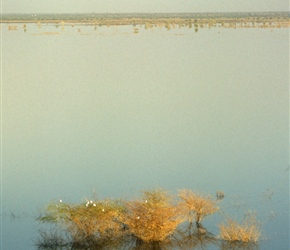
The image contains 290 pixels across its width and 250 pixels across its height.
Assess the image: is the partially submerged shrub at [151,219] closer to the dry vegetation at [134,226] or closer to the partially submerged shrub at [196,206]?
the dry vegetation at [134,226]

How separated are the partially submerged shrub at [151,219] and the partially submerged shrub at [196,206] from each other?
1.69 ft

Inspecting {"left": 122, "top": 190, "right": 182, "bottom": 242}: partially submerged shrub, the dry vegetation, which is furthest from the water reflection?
{"left": 122, "top": 190, "right": 182, "bottom": 242}: partially submerged shrub

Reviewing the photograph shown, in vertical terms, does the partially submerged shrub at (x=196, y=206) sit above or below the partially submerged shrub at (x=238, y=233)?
above

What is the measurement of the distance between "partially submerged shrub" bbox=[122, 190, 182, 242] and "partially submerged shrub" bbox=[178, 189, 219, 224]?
0.52 m

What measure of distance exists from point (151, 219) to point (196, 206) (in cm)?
107

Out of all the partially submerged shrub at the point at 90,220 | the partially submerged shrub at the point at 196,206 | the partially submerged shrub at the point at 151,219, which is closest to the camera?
the partially submerged shrub at the point at 151,219

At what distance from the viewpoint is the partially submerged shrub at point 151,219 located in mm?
10617

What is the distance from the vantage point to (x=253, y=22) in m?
40.2

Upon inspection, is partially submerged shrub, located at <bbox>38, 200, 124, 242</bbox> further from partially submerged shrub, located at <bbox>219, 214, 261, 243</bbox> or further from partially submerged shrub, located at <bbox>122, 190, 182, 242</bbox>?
partially submerged shrub, located at <bbox>219, 214, 261, 243</bbox>

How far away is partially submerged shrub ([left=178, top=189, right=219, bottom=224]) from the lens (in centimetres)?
1138

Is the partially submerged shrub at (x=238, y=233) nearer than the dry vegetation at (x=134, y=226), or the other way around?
the dry vegetation at (x=134, y=226)

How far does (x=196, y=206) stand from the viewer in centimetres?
1146

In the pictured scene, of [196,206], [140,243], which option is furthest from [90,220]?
[196,206]

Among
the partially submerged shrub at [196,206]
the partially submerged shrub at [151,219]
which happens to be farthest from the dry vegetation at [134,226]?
the partially submerged shrub at [196,206]
